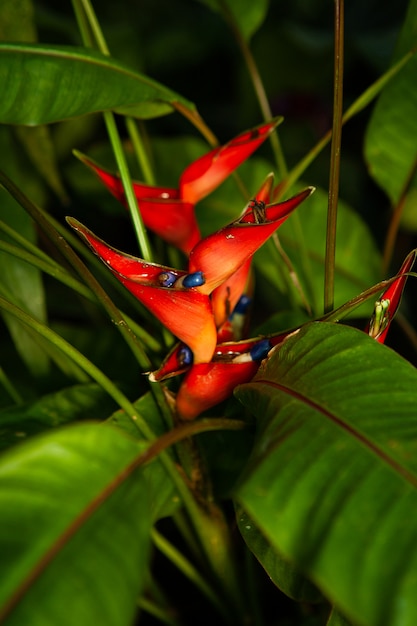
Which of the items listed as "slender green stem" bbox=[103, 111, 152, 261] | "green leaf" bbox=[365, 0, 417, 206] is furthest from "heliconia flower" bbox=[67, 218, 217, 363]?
"green leaf" bbox=[365, 0, 417, 206]

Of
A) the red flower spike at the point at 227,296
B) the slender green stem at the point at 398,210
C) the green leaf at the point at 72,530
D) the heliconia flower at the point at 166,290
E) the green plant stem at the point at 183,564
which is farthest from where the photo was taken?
the slender green stem at the point at 398,210

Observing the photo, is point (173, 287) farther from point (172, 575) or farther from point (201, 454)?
point (172, 575)

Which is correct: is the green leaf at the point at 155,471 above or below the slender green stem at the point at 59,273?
below

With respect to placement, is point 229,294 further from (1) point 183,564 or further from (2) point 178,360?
(1) point 183,564

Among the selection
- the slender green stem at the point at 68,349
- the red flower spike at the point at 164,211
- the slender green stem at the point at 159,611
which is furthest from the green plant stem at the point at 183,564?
the red flower spike at the point at 164,211

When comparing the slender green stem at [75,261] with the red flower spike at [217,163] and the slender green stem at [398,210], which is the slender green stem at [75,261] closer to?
the red flower spike at [217,163]

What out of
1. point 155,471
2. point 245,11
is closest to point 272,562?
point 155,471
